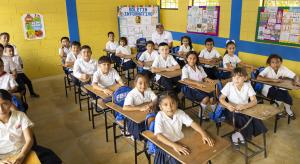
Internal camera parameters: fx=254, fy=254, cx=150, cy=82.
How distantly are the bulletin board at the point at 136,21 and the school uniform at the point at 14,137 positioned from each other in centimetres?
→ 570

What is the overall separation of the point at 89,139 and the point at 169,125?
170cm

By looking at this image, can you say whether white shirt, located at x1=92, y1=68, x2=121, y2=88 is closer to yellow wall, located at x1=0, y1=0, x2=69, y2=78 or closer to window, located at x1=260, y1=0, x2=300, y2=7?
window, located at x1=260, y1=0, x2=300, y2=7

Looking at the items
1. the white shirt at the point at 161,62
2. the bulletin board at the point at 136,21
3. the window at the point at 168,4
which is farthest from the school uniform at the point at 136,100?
the window at the point at 168,4

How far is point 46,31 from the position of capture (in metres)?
6.54

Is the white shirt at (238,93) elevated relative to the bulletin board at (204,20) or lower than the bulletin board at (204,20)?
lower

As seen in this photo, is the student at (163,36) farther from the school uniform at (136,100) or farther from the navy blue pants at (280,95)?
the school uniform at (136,100)

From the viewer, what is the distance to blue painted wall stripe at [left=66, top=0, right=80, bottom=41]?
6770 millimetres

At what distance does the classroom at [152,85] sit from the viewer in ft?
7.29

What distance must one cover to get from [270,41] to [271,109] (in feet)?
9.83

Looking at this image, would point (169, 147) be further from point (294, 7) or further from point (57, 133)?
point (294, 7)

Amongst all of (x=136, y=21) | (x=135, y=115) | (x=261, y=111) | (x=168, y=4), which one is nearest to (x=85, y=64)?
(x=135, y=115)

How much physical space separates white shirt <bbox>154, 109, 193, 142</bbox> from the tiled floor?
91 cm

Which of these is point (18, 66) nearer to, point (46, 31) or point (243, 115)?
point (46, 31)

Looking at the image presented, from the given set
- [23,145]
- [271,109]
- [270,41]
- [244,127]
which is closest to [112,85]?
[23,145]
